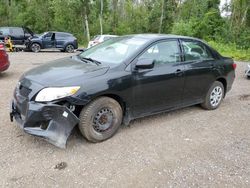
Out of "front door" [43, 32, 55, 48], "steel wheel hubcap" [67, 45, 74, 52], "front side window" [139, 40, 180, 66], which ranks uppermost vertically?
"front side window" [139, 40, 180, 66]

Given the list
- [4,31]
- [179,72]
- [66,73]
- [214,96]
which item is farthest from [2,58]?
[4,31]

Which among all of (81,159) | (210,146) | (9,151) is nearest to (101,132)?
(81,159)

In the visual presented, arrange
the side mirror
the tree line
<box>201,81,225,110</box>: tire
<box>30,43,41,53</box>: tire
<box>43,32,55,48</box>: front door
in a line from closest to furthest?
the side mirror < <box>201,81,225,110</box>: tire < <box>30,43,41,53</box>: tire < <box>43,32,55,48</box>: front door < the tree line

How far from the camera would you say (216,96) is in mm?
5848

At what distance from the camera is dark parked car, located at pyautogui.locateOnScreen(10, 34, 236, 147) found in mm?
3666

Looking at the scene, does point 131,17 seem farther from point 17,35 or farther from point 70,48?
point 17,35

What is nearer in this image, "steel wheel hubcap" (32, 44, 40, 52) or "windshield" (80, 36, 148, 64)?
"windshield" (80, 36, 148, 64)

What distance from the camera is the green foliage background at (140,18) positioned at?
24.4 meters

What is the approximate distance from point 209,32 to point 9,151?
2540 cm

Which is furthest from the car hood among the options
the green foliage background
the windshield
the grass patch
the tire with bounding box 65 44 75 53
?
the green foliage background

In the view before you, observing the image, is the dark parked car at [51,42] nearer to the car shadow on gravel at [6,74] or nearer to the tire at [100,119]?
the car shadow on gravel at [6,74]

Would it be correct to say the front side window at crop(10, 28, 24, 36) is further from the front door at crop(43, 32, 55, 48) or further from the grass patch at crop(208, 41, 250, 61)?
the grass patch at crop(208, 41, 250, 61)

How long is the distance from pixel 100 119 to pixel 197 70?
2.22 meters

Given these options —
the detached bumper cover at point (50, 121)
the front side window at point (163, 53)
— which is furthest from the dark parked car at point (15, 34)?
the detached bumper cover at point (50, 121)
